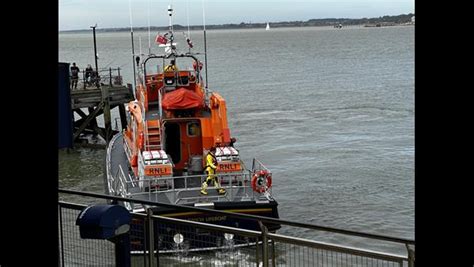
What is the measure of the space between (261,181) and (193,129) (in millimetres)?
3418

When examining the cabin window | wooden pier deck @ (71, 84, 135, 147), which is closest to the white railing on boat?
the cabin window

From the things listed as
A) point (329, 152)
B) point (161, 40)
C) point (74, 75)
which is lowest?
point (329, 152)

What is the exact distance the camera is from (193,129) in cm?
1738

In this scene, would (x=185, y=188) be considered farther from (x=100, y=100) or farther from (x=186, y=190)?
(x=100, y=100)

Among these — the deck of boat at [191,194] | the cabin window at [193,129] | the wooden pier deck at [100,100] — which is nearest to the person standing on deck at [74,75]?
the wooden pier deck at [100,100]

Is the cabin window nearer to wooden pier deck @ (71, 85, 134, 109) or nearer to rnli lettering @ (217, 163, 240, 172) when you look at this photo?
rnli lettering @ (217, 163, 240, 172)

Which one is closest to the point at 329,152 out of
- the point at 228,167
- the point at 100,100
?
the point at 100,100

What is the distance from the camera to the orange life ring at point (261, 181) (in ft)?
47.5

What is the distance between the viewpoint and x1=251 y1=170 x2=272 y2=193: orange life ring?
14.5 metres

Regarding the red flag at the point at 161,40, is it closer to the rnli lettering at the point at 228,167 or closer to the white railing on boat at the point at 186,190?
the white railing on boat at the point at 186,190

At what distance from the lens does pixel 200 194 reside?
14688 millimetres

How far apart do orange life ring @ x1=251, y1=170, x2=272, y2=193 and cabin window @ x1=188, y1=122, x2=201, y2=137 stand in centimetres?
318
